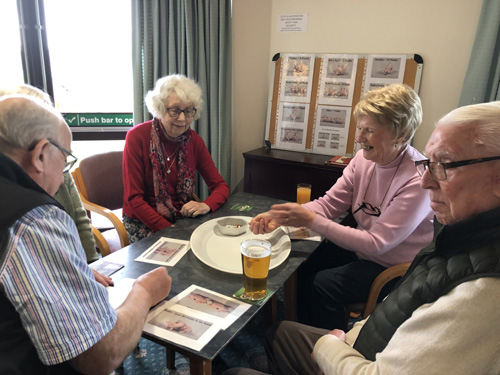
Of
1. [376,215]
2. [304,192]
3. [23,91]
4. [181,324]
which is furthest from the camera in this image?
[304,192]

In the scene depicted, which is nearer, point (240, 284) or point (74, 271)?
point (74, 271)

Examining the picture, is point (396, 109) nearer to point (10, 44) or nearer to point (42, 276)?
point (42, 276)

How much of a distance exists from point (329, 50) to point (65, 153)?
8.48 feet

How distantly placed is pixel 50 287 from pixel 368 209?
1.39 metres

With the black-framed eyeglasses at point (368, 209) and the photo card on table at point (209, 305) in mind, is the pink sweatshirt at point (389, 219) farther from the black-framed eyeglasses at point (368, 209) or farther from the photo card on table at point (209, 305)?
the photo card on table at point (209, 305)

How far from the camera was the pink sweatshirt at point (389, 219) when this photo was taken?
1489mm

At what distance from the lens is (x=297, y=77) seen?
3.08 metres

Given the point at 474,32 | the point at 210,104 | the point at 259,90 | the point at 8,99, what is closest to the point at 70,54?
the point at 210,104

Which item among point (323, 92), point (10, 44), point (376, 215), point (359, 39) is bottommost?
point (376, 215)

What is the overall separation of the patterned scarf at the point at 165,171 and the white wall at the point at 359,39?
138 cm

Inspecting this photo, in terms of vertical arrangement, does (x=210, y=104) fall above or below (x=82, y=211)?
above

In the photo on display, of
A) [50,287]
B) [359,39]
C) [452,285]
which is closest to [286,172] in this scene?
[359,39]

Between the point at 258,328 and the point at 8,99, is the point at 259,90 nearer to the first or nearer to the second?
the point at 258,328

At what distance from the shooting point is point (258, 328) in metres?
2.10
